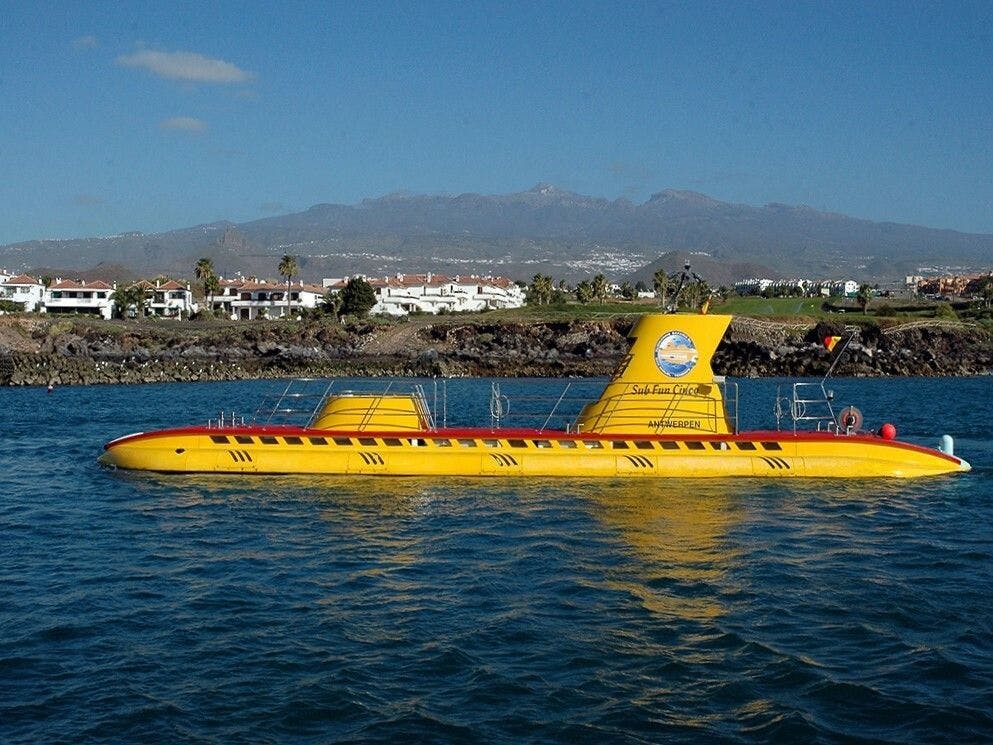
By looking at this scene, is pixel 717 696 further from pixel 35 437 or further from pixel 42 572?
pixel 35 437

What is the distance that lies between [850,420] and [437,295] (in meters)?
137

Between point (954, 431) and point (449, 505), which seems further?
point (954, 431)

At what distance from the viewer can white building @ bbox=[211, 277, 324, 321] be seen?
14925 centimetres

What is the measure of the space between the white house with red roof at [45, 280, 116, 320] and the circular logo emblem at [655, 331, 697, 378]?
385 feet

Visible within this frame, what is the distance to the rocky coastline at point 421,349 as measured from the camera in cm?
8931

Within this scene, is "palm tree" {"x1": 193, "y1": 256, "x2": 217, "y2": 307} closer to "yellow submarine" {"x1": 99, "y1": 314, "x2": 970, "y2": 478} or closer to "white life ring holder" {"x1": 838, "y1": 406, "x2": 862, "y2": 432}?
"yellow submarine" {"x1": 99, "y1": 314, "x2": 970, "y2": 478}

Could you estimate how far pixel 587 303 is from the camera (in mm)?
140625

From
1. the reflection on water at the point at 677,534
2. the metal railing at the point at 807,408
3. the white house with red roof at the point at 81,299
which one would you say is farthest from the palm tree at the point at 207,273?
the reflection on water at the point at 677,534

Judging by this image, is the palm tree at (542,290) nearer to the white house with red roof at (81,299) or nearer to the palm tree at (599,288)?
the palm tree at (599,288)

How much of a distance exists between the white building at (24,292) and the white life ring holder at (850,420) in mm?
127433

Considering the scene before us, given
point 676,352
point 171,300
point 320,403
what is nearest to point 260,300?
point 171,300

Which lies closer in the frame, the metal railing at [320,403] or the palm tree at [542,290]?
the metal railing at [320,403]

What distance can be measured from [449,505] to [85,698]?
13.6m

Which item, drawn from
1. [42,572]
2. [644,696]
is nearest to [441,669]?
[644,696]
